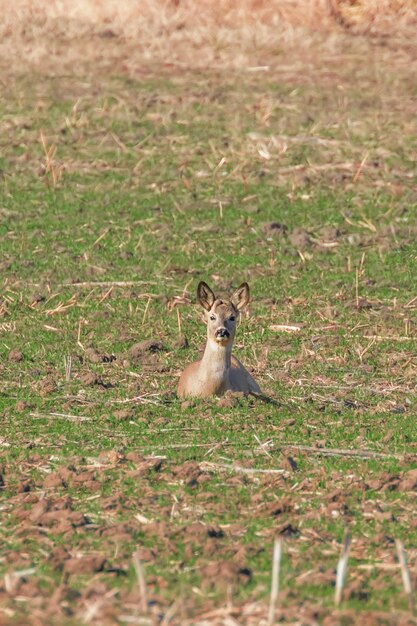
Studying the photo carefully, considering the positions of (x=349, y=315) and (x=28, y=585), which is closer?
(x=28, y=585)

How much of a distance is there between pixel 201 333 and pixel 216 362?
7.73ft

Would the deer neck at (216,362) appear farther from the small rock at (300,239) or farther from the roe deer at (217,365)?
the small rock at (300,239)

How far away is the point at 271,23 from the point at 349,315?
394 inches

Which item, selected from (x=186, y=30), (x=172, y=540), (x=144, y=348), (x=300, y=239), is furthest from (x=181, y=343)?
(x=186, y=30)

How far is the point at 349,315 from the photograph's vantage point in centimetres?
1416

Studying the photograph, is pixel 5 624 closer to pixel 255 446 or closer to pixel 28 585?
pixel 28 585

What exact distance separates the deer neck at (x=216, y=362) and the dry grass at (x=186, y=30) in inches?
448

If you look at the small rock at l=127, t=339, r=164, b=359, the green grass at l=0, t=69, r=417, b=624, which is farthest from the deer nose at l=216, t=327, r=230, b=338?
the small rock at l=127, t=339, r=164, b=359

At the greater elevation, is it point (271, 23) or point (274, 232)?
point (271, 23)

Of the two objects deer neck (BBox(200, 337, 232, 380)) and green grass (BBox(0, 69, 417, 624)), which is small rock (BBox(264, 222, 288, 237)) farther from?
deer neck (BBox(200, 337, 232, 380))

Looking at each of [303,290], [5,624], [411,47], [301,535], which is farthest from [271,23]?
[5,624]

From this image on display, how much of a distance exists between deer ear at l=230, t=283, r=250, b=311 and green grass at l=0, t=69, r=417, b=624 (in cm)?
71

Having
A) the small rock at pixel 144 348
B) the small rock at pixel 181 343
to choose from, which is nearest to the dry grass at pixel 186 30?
the small rock at pixel 181 343

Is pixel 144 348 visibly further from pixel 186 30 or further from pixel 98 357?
pixel 186 30
